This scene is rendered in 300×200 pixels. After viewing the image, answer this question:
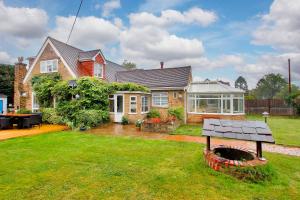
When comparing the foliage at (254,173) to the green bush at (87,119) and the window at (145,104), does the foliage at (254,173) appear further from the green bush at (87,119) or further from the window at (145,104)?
the window at (145,104)

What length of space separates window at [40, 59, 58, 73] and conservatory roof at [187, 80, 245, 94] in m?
14.2

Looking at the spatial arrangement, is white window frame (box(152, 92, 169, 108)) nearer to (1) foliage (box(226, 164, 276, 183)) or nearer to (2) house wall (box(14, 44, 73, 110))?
(2) house wall (box(14, 44, 73, 110))

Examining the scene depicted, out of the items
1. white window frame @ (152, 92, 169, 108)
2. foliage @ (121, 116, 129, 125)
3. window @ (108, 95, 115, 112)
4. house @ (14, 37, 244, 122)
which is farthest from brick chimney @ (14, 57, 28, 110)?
white window frame @ (152, 92, 169, 108)

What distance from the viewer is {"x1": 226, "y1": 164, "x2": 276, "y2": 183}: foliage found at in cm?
454

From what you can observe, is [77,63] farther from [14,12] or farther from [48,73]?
[14,12]

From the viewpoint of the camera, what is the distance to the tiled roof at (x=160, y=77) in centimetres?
1755

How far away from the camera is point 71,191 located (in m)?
3.96

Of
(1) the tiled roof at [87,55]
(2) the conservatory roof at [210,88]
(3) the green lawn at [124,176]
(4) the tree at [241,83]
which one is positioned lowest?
(3) the green lawn at [124,176]

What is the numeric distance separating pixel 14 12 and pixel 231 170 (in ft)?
51.4

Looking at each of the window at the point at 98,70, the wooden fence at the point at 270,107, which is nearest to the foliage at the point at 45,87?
the window at the point at 98,70

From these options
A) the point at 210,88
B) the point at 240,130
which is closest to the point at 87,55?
the point at 210,88

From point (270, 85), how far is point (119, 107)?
82.5 meters

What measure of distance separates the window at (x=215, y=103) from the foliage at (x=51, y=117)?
1168 centimetres

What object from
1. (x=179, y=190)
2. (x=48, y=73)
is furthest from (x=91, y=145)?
(x=48, y=73)
